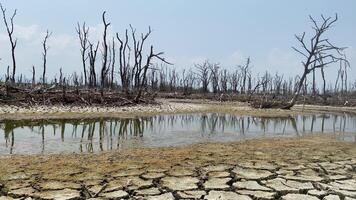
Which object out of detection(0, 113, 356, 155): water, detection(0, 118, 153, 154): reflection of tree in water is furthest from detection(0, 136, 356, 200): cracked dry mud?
detection(0, 118, 153, 154): reflection of tree in water

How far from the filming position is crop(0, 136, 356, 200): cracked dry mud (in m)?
5.61

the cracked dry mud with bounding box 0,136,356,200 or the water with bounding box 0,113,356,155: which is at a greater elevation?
the water with bounding box 0,113,356,155

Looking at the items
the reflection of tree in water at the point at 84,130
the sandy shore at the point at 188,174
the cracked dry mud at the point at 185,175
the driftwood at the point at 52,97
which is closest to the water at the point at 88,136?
the reflection of tree in water at the point at 84,130

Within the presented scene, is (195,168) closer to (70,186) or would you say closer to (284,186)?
(284,186)

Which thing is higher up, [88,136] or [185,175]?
[88,136]

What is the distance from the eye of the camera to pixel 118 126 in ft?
49.8

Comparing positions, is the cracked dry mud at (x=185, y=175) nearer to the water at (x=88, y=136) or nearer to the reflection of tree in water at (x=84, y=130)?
the water at (x=88, y=136)

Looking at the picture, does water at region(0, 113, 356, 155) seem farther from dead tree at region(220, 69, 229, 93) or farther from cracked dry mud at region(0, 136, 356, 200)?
dead tree at region(220, 69, 229, 93)

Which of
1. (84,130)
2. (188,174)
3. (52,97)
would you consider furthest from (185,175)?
(52,97)

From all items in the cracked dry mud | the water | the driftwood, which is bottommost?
the cracked dry mud

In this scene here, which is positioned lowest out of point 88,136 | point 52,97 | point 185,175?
point 185,175

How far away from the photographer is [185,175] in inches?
261

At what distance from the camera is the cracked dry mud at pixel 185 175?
561 cm

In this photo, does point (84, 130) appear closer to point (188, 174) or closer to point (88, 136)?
point (88, 136)
